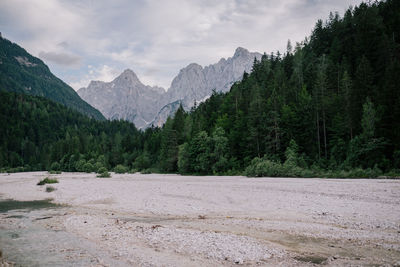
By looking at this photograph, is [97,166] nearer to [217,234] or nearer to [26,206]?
[26,206]

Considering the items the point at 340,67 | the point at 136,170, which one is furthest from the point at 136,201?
the point at 136,170

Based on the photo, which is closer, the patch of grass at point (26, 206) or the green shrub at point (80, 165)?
the patch of grass at point (26, 206)

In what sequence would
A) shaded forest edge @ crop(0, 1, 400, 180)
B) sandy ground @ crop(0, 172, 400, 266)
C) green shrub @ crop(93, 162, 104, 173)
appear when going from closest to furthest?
sandy ground @ crop(0, 172, 400, 266)
shaded forest edge @ crop(0, 1, 400, 180)
green shrub @ crop(93, 162, 104, 173)

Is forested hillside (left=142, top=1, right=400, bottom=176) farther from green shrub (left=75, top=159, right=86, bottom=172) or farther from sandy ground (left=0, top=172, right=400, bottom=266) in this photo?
green shrub (left=75, top=159, right=86, bottom=172)

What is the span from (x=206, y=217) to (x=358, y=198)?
11295mm

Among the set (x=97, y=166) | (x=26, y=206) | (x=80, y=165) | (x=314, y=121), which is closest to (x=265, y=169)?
(x=314, y=121)

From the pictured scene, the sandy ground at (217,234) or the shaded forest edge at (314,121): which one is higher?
the shaded forest edge at (314,121)

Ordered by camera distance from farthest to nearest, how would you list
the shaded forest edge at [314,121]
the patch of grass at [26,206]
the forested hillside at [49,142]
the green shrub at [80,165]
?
the forested hillside at [49,142], the green shrub at [80,165], the shaded forest edge at [314,121], the patch of grass at [26,206]

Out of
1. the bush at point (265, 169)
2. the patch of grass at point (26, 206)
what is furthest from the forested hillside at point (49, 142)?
the patch of grass at point (26, 206)

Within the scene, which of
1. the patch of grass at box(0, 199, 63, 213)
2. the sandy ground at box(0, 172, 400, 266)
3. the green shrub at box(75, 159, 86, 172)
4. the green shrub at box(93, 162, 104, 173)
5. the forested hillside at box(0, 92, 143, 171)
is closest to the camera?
the sandy ground at box(0, 172, 400, 266)

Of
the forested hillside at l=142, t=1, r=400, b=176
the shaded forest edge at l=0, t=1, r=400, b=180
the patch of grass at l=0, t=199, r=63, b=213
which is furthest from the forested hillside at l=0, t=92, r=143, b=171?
the patch of grass at l=0, t=199, r=63, b=213

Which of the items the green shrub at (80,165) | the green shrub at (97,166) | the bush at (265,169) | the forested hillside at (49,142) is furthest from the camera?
the forested hillside at (49,142)

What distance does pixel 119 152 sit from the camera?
10550 centimetres

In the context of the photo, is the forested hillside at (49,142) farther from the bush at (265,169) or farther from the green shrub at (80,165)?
the bush at (265,169)
